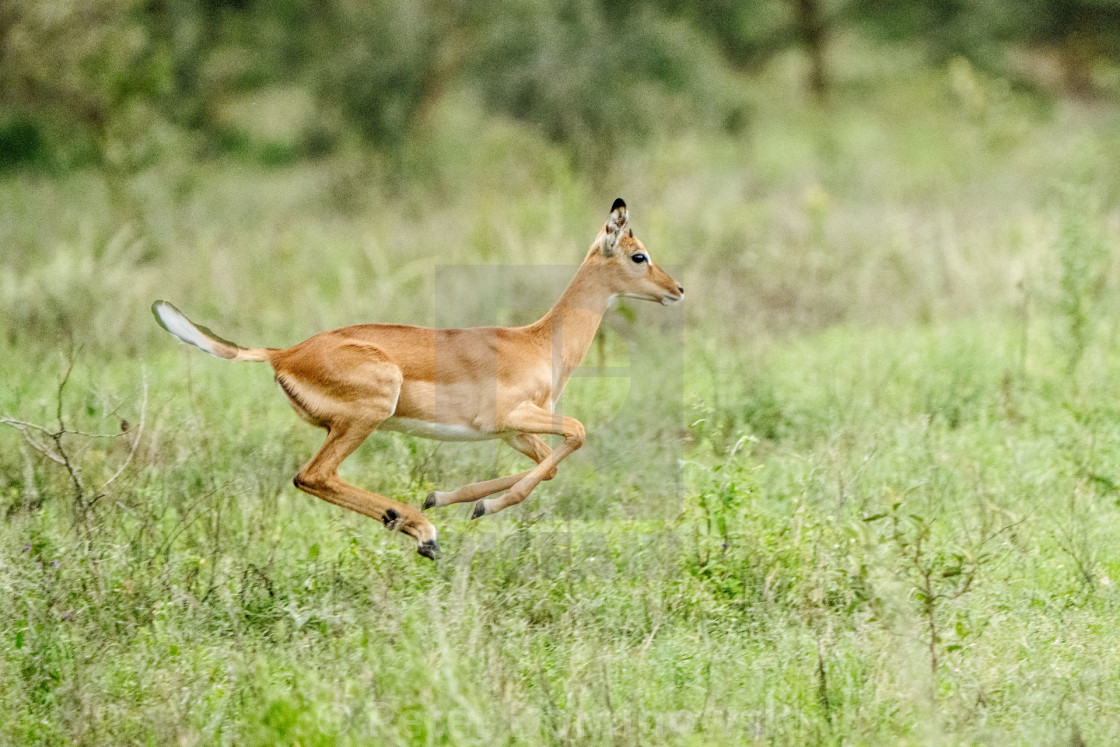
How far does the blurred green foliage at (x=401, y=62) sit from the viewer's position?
15.3 metres

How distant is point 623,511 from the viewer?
5.91 m


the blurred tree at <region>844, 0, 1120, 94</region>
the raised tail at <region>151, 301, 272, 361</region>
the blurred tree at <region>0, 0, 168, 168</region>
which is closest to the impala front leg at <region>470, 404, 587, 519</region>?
the raised tail at <region>151, 301, 272, 361</region>

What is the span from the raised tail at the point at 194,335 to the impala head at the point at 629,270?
1587 millimetres

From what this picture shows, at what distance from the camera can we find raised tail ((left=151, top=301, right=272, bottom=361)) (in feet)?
15.0

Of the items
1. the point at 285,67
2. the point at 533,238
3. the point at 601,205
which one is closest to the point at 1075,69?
the point at 285,67

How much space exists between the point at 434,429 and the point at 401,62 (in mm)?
15008

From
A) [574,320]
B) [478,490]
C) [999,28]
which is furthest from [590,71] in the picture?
[999,28]

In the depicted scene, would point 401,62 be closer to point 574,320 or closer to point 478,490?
point 574,320

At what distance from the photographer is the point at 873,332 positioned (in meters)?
9.39

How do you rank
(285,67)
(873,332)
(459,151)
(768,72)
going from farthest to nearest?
(768,72) → (285,67) → (459,151) → (873,332)

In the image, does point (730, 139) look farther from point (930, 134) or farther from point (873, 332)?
point (873, 332)

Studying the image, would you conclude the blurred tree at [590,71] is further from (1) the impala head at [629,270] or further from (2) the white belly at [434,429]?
(2) the white belly at [434,429]

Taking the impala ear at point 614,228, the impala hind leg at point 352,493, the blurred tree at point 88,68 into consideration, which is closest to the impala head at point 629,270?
the impala ear at point 614,228

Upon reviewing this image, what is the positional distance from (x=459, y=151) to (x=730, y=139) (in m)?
4.82
